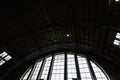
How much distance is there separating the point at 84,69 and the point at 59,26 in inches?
199

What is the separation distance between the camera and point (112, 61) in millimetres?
11680

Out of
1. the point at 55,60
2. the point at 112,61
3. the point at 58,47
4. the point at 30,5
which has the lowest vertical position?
the point at 112,61

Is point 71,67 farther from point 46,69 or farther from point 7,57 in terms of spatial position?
point 7,57

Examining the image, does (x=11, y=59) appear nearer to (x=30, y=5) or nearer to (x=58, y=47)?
(x=58, y=47)

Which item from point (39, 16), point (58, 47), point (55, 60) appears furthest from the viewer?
point (58, 47)

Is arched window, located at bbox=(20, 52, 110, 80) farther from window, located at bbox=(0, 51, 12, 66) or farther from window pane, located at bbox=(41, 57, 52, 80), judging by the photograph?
window, located at bbox=(0, 51, 12, 66)

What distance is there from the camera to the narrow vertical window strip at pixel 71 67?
36.8 feet

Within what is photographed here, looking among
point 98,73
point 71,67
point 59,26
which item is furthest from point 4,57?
point 98,73

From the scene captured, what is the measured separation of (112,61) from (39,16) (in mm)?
8446

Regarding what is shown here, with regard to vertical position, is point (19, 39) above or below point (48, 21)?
below

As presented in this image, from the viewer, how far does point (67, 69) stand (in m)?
12.3

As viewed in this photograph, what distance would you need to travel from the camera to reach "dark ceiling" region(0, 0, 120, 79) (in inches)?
360

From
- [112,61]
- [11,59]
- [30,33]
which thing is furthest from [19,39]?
[112,61]

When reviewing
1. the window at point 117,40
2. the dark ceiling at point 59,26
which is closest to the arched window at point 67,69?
the dark ceiling at point 59,26
